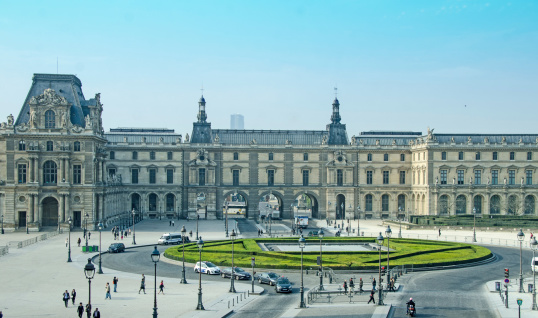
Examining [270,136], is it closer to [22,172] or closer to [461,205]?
[461,205]

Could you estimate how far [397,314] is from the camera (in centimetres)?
4025

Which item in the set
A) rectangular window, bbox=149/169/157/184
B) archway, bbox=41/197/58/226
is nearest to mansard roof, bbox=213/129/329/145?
rectangular window, bbox=149/169/157/184

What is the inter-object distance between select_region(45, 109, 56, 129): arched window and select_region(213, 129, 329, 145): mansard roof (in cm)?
3506

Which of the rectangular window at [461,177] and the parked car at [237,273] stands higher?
the rectangular window at [461,177]

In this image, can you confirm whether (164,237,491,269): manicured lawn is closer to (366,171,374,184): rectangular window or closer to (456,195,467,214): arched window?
(456,195,467,214): arched window

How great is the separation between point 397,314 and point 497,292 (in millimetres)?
12027

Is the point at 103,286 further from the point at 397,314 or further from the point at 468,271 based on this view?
the point at 468,271

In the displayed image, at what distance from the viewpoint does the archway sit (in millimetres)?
92188

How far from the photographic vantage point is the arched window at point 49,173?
90.9 metres

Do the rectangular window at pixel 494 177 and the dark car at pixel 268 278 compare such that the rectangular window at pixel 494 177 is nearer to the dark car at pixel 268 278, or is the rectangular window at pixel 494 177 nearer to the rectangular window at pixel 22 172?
the dark car at pixel 268 278

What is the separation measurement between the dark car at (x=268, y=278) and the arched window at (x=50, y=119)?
2048 inches

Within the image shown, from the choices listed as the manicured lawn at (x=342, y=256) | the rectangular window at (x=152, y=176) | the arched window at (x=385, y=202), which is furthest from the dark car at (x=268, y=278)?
the arched window at (x=385, y=202)

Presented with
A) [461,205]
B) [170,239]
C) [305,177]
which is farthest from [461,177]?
[170,239]

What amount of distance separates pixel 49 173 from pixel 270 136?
44.4 meters
